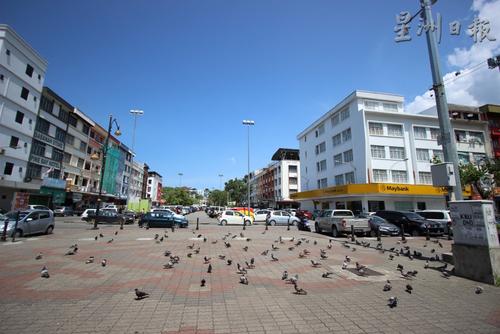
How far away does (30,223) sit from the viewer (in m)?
16.4

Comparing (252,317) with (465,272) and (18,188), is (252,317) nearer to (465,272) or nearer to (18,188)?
(465,272)

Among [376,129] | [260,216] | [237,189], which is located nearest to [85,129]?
[260,216]

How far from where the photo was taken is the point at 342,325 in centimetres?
455

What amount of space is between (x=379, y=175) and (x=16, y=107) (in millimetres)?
48547

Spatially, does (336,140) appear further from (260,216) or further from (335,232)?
(335,232)

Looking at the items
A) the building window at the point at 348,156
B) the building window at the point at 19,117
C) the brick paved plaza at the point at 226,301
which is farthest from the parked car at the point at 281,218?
the building window at the point at 19,117

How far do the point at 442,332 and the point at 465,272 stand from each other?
4768 millimetres

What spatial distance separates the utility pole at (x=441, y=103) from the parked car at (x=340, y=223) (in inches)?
373

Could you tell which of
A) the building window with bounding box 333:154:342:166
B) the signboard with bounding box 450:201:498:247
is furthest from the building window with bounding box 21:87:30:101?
the building window with bounding box 333:154:342:166

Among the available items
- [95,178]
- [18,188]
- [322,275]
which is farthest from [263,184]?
[322,275]

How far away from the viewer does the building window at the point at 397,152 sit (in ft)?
133

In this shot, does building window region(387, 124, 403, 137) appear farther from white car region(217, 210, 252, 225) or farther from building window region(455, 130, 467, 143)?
white car region(217, 210, 252, 225)

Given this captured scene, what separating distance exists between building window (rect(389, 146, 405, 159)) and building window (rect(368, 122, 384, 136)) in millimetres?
2843

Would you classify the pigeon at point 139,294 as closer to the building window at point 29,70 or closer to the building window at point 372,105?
the building window at point 29,70
